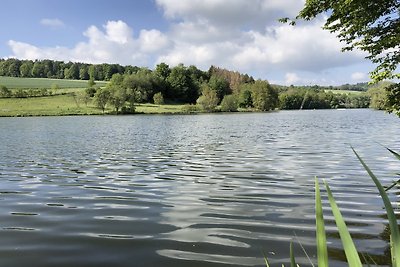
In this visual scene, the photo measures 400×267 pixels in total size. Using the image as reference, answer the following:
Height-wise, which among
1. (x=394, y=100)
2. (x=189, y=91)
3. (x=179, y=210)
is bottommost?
(x=179, y=210)

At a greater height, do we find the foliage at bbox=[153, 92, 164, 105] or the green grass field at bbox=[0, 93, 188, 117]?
the foliage at bbox=[153, 92, 164, 105]

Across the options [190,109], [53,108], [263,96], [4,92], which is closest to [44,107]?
[53,108]

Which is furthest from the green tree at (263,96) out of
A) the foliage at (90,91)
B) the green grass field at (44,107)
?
the green grass field at (44,107)

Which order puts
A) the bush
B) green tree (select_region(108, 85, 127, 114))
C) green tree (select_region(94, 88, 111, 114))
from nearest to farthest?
green tree (select_region(108, 85, 127, 114)) < green tree (select_region(94, 88, 111, 114)) < the bush

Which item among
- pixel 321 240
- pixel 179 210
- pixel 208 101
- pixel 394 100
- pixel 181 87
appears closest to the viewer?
pixel 321 240

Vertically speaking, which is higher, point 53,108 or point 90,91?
point 90,91

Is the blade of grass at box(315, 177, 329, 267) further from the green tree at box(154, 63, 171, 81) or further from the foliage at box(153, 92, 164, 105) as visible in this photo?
the green tree at box(154, 63, 171, 81)

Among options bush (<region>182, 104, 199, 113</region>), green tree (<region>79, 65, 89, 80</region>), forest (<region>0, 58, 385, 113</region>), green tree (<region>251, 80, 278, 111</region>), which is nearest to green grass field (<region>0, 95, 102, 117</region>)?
forest (<region>0, 58, 385, 113</region>)

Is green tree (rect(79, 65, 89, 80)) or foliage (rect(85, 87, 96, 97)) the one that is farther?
green tree (rect(79, 65, 89, 80))

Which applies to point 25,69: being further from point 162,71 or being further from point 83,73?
point 162,71

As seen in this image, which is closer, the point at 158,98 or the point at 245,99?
the point at 158,98

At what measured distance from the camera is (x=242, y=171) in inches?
644

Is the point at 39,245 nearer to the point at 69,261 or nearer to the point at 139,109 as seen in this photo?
the point at 69,261

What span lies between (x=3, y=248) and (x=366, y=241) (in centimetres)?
673
